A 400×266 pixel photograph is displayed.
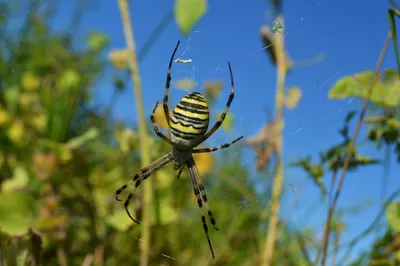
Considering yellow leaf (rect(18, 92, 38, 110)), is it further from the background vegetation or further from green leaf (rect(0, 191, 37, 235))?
green leaf (rect(0, 191, 37, 235))

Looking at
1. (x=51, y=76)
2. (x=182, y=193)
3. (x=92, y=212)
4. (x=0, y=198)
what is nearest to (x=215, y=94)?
(x=182, y=193)

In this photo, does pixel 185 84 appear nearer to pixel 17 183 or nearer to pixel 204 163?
pixel 17 183

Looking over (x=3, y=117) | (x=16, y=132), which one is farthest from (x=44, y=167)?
(x=3, y=117)

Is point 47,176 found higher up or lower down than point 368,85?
higher up

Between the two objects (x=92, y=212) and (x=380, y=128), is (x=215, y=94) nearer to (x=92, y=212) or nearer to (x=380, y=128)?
(x=92, y=212)

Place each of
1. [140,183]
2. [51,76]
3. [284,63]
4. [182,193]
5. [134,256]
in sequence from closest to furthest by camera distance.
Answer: [140,183] → [284,63] → [134,256] → [182,193] → [51,76]

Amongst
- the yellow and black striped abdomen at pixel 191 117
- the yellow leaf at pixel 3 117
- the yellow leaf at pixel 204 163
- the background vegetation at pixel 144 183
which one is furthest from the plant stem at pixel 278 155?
the yellow leaf at pixel 3 117
